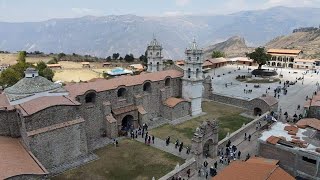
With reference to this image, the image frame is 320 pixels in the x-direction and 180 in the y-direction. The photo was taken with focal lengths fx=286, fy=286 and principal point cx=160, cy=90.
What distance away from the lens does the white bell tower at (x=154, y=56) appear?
47625 mm

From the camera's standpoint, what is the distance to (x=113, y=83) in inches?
1356

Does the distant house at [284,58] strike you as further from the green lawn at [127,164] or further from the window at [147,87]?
the green lawn at [127,164]

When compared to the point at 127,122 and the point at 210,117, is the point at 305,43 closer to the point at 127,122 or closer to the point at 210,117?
the point at 210,117

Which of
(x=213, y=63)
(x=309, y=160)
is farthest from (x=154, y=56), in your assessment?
(x=213, y=63)

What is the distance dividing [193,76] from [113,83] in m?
12.4

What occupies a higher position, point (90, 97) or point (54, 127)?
point (90, 97)

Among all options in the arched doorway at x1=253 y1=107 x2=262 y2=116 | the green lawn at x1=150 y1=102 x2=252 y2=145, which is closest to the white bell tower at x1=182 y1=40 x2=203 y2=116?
the green lawn at x1=150 y1=102 x2=252 y2=145

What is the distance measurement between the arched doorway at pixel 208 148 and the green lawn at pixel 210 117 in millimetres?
3124

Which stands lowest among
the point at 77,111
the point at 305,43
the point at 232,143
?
the point at 232,143

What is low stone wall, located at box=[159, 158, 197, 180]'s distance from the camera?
2361 cm

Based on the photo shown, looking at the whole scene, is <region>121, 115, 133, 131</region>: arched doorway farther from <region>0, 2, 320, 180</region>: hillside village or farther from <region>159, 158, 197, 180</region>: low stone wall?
<region>159, 158, 197, 180</region>: low stone wall

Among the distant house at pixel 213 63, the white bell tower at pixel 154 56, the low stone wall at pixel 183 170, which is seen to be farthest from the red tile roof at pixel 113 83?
the distant house at pixel 213 63

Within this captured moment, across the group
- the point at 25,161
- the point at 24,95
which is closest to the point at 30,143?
the point at 25,161

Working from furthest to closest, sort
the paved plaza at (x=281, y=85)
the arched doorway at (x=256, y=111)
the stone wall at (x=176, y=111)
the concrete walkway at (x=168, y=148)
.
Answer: the paved plaza at (x=281, y=85), the arched doorway at (x=256, y=111), the stone wall at (x=176, y=111), the concrete walkway at (x=168, y=148)
